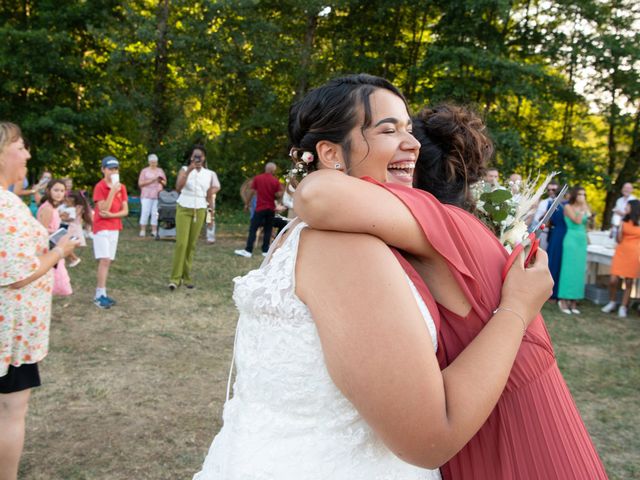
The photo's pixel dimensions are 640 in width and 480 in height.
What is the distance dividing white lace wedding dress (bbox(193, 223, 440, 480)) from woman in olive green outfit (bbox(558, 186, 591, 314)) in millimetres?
9428

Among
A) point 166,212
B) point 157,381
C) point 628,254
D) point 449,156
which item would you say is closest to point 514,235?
point 449,156

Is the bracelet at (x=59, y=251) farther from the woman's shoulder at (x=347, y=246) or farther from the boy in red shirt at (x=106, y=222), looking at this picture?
the boy in red shirt at (x=106, y=222)

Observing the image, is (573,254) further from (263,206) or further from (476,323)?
(476,323)

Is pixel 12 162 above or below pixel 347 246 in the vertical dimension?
below

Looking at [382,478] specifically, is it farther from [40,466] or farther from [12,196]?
[40,466]

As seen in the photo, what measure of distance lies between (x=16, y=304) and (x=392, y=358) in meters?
2.69

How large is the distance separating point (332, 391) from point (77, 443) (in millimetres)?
3577

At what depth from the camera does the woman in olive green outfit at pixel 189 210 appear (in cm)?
927

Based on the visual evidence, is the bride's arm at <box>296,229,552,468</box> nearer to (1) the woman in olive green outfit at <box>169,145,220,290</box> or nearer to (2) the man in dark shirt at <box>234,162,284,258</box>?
(1) the woman in olive green outfit at <box>169,145,220,290</box>

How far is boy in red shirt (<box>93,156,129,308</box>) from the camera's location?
26.2 feet

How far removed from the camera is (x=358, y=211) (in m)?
1.20

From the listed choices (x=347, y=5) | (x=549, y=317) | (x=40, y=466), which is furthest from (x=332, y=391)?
(x=347, y=5)

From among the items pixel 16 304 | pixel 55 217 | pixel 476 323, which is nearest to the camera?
pixel 476 323

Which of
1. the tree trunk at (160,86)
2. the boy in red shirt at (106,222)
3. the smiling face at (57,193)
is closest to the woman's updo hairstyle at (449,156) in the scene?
the boy in red shirt at (106,222)
